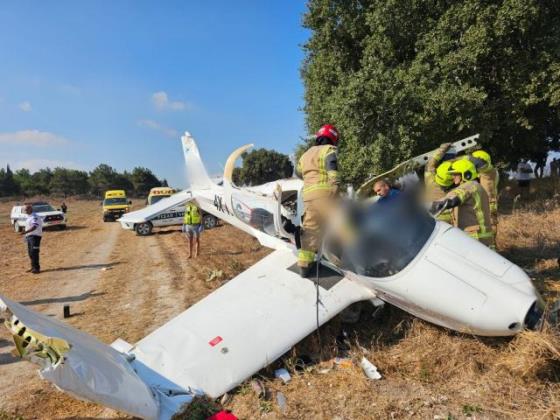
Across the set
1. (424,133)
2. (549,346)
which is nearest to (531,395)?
(549,346)

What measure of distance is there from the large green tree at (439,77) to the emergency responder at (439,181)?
3.77 m

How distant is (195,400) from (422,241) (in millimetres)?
2631

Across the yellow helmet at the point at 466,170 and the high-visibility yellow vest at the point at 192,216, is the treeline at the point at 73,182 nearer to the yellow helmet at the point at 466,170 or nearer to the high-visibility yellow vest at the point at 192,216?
the high-visibility yellow vest at the point at 192,216

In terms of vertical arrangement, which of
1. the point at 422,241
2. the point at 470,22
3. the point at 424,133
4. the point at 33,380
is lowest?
the point at 33,380

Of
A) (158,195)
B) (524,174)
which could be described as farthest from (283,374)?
(158,195)

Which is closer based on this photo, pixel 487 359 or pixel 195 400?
pixel 195 400

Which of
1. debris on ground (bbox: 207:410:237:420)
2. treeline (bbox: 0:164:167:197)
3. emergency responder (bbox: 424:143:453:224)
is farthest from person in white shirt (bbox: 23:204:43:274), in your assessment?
treeline (bbox: 0:164:167:197)

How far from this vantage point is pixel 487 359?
349 centimetres

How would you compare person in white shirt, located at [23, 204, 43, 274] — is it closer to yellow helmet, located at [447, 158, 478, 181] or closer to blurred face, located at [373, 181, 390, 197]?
blurred face, located at [373, 181, 390, 197]

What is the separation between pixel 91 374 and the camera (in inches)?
102

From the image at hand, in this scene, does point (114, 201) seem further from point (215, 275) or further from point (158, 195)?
point (215, 275)

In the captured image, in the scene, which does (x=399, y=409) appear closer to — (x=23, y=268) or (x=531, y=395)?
(x=531, y=395)

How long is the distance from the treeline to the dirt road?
4621 centimetres

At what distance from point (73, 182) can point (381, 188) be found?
6790 cm
